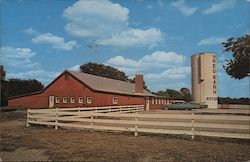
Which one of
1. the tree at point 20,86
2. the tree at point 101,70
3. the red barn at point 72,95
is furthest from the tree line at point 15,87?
the tree at point 101,70

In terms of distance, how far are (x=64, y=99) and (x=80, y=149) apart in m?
30.6

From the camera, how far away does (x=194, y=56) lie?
180ft

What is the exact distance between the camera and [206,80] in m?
51.8

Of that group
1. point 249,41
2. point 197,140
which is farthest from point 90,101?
point 197,140

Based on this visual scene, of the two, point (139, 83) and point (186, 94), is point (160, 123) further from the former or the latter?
point (186, 94)

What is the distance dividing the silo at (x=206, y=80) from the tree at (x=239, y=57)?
2085 cm

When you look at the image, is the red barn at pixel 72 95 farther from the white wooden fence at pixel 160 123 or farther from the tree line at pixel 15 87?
the white wooden fence at pixel 160 123

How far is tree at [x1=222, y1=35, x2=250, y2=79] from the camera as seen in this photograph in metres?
26.1

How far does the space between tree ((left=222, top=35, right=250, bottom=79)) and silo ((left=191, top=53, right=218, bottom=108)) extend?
20.9 meters

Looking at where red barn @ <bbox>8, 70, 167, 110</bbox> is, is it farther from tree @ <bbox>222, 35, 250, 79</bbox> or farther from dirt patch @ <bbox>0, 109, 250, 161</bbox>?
dirt patch @ <bbox>0, 109, 250, 161</bbox>

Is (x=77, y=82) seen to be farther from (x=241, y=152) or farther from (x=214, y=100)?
(x=241, y=152)

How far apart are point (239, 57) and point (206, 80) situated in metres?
25.4

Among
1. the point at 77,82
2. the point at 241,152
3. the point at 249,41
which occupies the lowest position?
the point at 241,152

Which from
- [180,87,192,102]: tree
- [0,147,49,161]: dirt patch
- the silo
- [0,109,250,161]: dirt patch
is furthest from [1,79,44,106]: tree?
[0,147,49,161]: dirt patch
